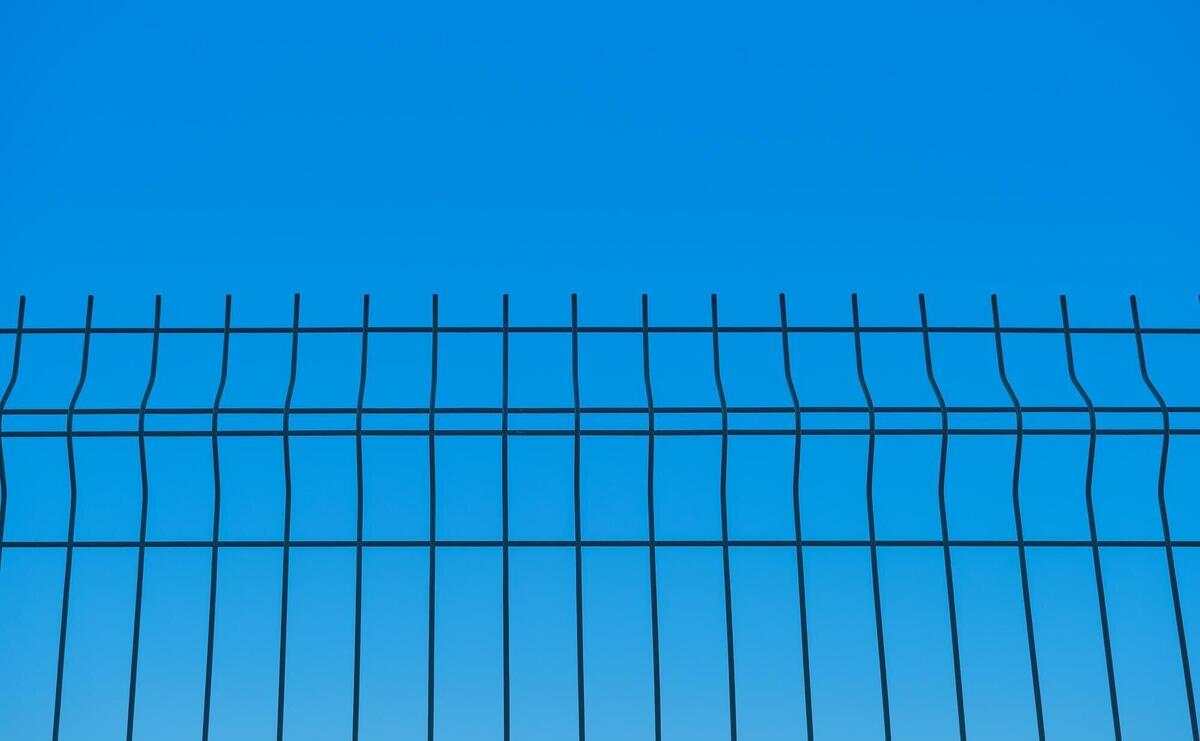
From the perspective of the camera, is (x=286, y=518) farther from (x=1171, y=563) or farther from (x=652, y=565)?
(x=1171, y=563)

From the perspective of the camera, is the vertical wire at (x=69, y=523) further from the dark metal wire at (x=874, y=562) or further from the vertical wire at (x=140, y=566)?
the dark metal wire at (x=874, y=562)

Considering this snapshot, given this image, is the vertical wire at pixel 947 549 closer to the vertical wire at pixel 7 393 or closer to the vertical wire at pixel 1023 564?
the vertical wire at pixel 1023 564

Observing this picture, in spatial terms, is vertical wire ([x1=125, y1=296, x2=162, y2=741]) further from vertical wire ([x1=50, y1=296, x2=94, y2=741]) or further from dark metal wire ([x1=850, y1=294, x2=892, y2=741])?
dark metal wire ([x1=850, y1=294, x2=892, y2=741])

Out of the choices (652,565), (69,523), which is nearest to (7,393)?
(69,523)

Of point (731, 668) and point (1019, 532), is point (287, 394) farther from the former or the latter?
point (1019, 532)

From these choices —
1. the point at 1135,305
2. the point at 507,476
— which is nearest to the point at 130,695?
the point at 507,476

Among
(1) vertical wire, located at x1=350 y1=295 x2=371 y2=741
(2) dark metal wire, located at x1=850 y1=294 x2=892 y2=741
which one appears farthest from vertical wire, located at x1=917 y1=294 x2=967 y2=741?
(1) vertical wire, located at x1=350 y1=295 x2=371 y2=741

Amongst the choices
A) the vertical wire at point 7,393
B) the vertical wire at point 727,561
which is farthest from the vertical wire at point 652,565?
the vertical wire at point 7,393

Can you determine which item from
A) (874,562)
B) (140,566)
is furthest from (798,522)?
(140,566)

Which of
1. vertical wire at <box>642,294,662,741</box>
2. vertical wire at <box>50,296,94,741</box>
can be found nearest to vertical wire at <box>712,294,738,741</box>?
vertical wire at <box>642,294,662,741</box>

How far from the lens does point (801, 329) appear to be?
6996 mm

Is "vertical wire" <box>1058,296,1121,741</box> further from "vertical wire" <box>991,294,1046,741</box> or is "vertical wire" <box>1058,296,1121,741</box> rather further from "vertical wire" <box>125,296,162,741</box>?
"vertical wire" <box>125,296,162,741</box>

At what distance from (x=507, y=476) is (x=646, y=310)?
1138mm

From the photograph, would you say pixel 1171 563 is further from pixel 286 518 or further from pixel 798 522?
pixel 286 518
